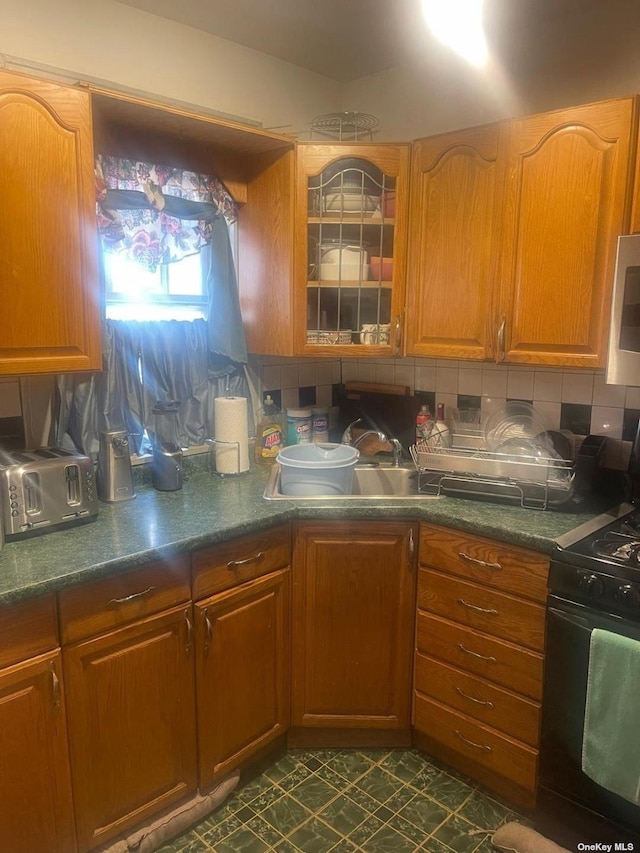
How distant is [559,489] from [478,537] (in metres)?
0.30

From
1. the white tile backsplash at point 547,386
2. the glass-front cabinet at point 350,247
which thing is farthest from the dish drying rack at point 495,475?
the glass-front cabinet at point 350,247

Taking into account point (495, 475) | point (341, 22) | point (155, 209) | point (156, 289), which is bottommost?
point (495, 475)

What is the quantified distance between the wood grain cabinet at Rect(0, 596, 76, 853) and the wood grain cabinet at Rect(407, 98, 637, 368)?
60.6 inches

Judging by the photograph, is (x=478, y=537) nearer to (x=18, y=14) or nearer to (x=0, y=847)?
(x=0, y=847)

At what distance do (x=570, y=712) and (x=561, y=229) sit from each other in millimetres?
1398

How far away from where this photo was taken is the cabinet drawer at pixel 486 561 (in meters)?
1.71

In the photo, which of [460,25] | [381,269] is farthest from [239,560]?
[460,25]

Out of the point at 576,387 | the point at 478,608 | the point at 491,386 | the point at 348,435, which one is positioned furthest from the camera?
the point at 348,435

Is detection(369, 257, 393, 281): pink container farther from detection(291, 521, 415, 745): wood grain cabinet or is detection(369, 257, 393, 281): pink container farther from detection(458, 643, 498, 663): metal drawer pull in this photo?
detection(458, 643, 498, 663): metal drawer pull

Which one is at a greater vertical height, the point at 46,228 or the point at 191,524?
the point at 46,228

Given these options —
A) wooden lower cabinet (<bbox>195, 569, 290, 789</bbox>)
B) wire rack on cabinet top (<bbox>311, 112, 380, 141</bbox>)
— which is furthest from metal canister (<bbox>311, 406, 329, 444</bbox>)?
wire rack on cabinet top (<bbox>311, 112, 380, 141</bbox>)

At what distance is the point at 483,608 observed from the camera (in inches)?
72.2

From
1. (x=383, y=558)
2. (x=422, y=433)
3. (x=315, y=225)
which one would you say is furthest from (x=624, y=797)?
(x=315, y=225)

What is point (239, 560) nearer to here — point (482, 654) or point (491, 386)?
point (482, 654)
